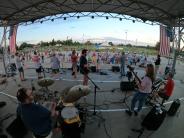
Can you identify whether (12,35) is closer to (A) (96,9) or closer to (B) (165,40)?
(A) (96,9)

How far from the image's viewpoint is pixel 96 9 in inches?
742

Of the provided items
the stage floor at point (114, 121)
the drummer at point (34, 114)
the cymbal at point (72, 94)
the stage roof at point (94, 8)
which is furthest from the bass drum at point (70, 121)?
the stage roof at point (94, 8)

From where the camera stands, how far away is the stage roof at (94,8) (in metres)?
14.5

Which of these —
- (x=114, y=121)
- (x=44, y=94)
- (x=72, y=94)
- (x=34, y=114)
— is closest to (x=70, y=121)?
(x=72, y=94)

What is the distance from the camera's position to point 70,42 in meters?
87.7

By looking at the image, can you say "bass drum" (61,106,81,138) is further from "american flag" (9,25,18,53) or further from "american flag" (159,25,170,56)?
"american flag" (9,25,18,53)

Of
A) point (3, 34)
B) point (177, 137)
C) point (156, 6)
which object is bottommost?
point (177, 137)

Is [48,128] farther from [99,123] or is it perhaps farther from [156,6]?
[156,6]

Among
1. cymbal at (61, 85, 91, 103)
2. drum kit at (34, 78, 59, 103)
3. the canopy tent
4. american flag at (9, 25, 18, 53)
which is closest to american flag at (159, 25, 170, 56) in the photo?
the canopy tent

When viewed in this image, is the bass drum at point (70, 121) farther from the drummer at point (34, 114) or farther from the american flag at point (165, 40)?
the american flag at point (165, 40)

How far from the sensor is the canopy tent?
14.5 meters

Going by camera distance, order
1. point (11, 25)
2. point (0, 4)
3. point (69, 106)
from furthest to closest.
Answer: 1. point (11, 25)
2. point (0, 4)
3. point (69, 106)

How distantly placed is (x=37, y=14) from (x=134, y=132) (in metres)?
14.9

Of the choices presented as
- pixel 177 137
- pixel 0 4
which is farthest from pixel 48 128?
pixel 0 4
